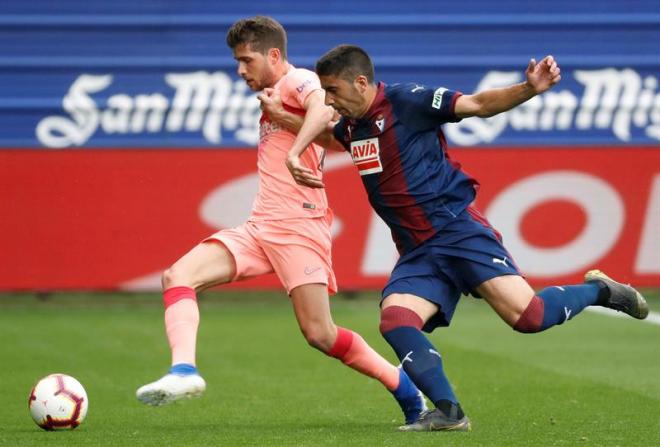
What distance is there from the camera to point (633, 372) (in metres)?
9.39

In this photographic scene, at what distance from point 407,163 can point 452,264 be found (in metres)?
0.51

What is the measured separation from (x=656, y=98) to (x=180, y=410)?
29.4ft

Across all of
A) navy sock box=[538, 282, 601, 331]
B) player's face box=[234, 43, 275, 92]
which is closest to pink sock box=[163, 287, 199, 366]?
player's face box=[234, 43, 275, 92]

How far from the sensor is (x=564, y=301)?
6.80 metres

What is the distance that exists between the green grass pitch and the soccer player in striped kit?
469 millimetres

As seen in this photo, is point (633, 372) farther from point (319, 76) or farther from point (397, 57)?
point (397, 57)

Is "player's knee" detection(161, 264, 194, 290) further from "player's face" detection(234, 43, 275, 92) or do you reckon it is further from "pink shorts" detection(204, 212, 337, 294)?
"player's face" detection(234, 43, 275, 92)

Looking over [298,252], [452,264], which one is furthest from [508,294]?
[298,252]

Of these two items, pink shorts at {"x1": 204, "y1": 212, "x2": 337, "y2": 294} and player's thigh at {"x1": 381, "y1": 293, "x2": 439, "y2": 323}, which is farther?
pink shorts at {"x1": 204, "y1": 212, "x2": 337, "y2": 294}

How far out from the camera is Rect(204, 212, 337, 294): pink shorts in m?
6.88

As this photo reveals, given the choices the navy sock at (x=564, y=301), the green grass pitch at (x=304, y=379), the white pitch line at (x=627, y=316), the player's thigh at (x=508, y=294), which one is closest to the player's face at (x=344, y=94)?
the player's thigh at (x=508, y=294)

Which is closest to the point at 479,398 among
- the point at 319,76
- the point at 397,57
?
the point at 319,76

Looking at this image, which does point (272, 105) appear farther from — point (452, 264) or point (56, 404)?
point (56, 404)

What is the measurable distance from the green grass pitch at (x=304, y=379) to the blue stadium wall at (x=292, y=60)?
190 centimetres
